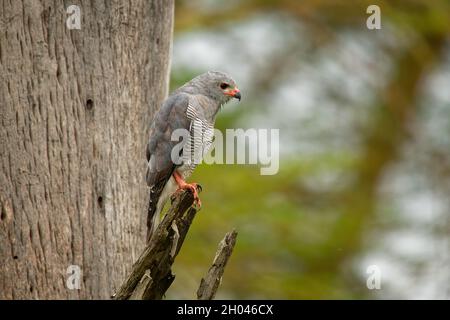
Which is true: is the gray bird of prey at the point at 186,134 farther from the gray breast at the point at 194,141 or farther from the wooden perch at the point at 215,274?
the wooden perch at the point at 215,274

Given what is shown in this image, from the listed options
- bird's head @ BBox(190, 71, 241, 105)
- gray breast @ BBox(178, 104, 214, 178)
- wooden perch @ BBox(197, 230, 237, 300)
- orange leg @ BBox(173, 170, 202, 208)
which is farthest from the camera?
bird's head @ BBox(190, 71, 241, 105)

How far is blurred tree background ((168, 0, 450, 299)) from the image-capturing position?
1051 centimetres

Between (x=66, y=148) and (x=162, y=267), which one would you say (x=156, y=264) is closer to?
(x=162, y=267)

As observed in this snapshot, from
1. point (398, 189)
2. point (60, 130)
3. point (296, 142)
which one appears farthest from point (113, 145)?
point (398, 189)

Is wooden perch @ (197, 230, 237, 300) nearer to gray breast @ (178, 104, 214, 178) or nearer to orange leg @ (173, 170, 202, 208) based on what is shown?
orange leg @ (173, 170, 202, 208)

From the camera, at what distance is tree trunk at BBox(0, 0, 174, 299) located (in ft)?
19.0

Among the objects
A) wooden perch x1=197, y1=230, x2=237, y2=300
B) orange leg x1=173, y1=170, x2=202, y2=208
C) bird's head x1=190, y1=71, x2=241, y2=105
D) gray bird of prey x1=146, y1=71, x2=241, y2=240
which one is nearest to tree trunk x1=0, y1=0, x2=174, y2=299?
gray bird of prey x1=146, y1=71, x2=241, y2=240

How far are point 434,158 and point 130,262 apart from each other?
6497 mm

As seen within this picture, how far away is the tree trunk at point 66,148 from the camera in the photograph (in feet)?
19.0

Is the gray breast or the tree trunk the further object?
the gray breast

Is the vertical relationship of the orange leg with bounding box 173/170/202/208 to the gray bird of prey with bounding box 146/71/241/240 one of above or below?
below

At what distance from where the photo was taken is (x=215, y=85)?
696 cm

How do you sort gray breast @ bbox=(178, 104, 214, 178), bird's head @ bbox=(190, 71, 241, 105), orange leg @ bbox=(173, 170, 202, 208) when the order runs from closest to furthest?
orange leg @ bbox=(173, 170, 202, 208) → gray breast @ bbox=(178, 104, 214, 178) → bird's head @ bbox=(190, 71, 241, 105)

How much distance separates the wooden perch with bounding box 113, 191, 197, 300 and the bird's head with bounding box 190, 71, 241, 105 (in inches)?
65.0
